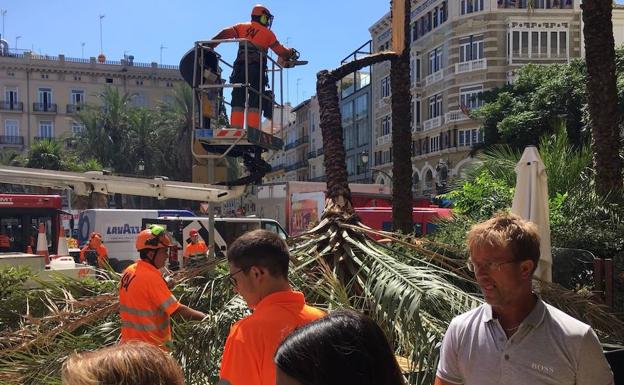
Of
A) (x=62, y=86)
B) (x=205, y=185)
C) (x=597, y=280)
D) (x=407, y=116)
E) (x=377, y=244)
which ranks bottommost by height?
(x=597, y=280)

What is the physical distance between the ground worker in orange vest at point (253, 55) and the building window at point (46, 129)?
197 ft

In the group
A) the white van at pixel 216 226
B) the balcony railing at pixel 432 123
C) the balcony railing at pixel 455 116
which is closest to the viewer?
the white van at pixel 216 226

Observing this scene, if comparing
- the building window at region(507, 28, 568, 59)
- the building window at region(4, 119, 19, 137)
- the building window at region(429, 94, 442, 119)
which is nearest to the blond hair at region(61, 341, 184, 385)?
the building window at region(507, 28, 568, 59)

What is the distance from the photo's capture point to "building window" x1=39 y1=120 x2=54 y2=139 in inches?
2352

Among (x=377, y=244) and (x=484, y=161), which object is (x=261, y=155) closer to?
(x=377, y=244)

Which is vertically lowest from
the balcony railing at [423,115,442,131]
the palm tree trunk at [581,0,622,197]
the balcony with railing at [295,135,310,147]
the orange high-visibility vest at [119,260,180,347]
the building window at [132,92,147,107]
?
the orange high-visibility vest at [119,260,180,347]

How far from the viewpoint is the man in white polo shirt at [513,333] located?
77.7 inches

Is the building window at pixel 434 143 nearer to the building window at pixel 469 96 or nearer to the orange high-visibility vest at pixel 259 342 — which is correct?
the building window at pixel 469 96

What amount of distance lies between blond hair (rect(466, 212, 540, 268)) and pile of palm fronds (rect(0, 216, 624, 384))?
0.86 m

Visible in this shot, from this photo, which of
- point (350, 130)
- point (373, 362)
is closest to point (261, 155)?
point (373, 362)

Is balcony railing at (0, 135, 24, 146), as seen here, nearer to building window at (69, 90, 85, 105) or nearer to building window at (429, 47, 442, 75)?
building window at (69, 90, 85, 105)

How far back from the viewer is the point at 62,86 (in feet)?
197

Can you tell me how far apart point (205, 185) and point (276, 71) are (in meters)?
1.78

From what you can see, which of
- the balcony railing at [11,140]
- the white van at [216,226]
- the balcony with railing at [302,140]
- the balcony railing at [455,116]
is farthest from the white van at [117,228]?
the balcony with railing at [302,140]
